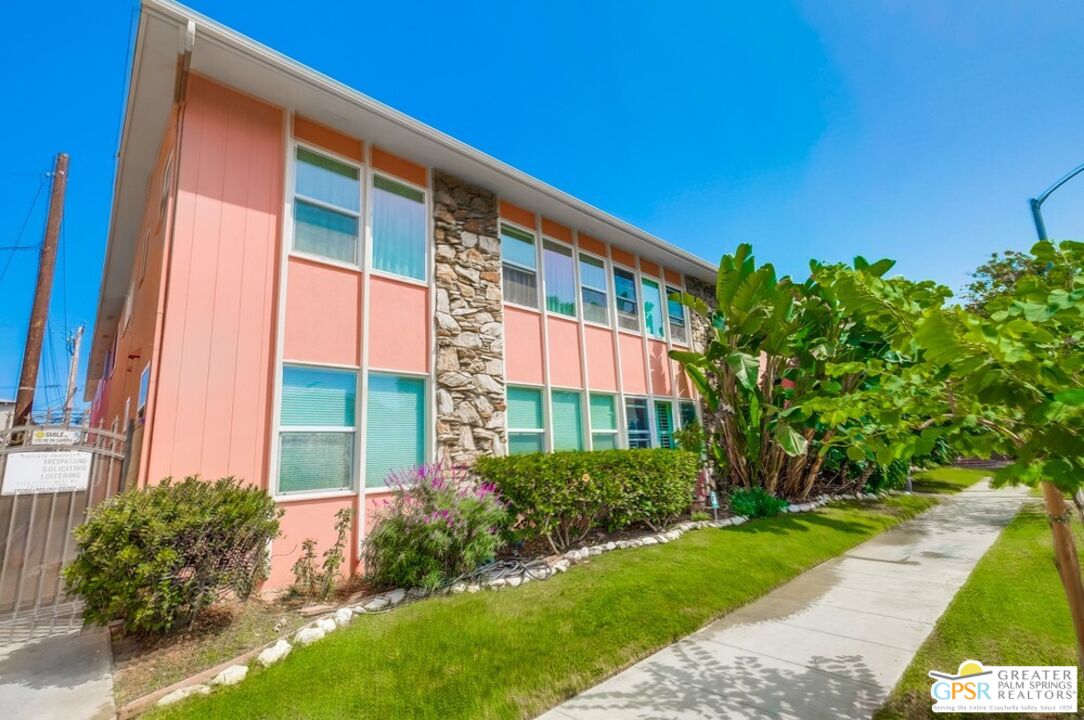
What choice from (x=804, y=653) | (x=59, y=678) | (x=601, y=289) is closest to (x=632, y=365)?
(x=601, y=289)

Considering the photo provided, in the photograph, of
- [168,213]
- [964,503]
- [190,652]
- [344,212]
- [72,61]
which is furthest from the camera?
[964,503]

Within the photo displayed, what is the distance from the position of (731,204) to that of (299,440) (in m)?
11.5

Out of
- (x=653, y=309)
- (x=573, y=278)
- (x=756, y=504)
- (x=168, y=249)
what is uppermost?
(x=573, y=278)

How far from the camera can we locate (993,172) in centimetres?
803

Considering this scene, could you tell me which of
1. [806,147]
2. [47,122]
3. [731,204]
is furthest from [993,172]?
[47,122]

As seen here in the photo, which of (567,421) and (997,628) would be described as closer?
(997,628)

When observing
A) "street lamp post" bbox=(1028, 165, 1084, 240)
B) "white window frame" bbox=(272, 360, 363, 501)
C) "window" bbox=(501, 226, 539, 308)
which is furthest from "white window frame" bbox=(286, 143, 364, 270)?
"street lamp post" bbox=(1028, 165, 1084, 240)

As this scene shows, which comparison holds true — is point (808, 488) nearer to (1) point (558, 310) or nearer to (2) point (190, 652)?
(1) point (558, 310)

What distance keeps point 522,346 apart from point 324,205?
4.34 metres

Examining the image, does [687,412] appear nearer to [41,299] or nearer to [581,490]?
[581,490]

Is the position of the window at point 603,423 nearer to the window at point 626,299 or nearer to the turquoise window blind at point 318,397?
the window at point 626,299

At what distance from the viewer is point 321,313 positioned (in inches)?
274

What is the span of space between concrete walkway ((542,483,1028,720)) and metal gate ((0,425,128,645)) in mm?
5979

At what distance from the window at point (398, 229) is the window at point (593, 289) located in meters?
4.24
